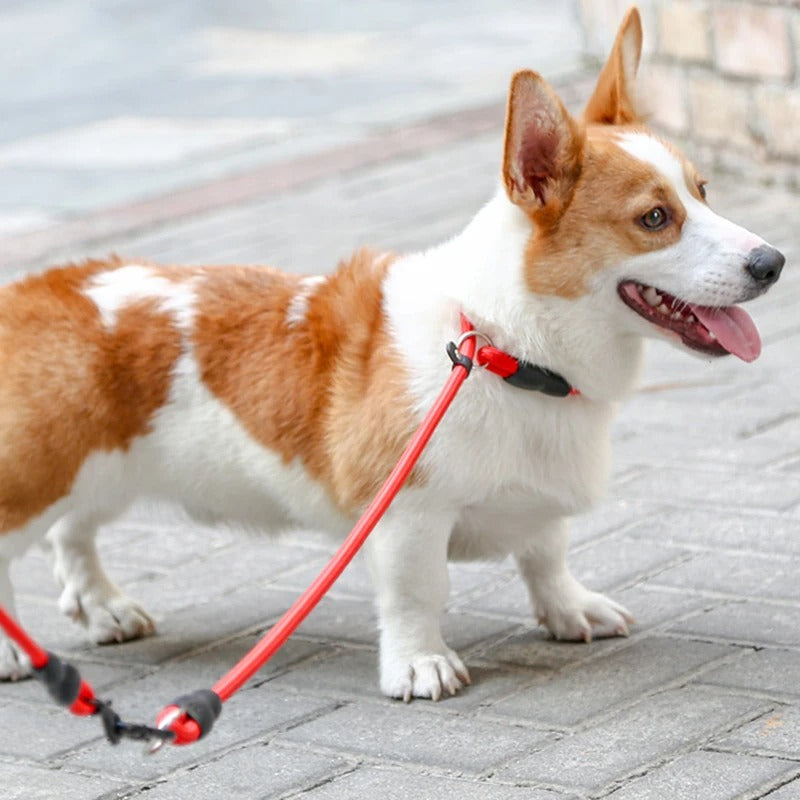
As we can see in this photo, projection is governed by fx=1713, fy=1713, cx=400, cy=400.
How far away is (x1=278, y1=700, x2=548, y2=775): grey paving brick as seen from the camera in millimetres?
2955

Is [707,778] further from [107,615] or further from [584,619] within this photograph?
[107,615]

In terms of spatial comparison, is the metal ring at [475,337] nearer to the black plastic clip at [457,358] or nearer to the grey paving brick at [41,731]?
the black plastic clip at [457,358]

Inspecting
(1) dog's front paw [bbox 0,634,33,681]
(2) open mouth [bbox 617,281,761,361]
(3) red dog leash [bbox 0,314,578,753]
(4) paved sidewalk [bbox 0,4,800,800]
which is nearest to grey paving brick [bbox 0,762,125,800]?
(4) paved sidewalk [bbox 0,4,800,800]

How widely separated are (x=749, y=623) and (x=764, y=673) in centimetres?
27

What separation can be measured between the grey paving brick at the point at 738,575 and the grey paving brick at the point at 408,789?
989 mm

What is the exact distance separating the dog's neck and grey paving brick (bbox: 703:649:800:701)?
0.56m

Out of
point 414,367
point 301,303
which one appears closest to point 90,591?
point 301,303

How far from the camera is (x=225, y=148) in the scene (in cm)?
Result: 844

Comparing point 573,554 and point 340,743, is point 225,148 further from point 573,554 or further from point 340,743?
point 340,743

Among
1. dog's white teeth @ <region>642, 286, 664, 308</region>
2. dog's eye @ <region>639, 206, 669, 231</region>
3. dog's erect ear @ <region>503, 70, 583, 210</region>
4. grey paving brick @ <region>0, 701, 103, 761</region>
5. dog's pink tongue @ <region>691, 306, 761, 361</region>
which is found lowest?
grey paving brick @ <region>0, 701, 103, 761</region>

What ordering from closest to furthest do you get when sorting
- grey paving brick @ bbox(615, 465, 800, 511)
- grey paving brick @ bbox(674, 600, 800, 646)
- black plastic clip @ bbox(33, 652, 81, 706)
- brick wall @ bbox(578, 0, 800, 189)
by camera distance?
1. black plastic clip @ bbox(33, 652, 81, 706)
2. grey paving brick @ bbox(674, 600, 800, 646)
3. grey paving brick @ bbox(615, 465, 800, 511)
4. brick wall @ bbox(578, 0, 800, 189)

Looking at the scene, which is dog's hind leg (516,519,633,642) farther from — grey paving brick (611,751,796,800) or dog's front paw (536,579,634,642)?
grey paving brick (611,751,796,800)

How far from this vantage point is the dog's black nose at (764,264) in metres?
2.99

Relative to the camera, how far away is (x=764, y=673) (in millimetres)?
3184
